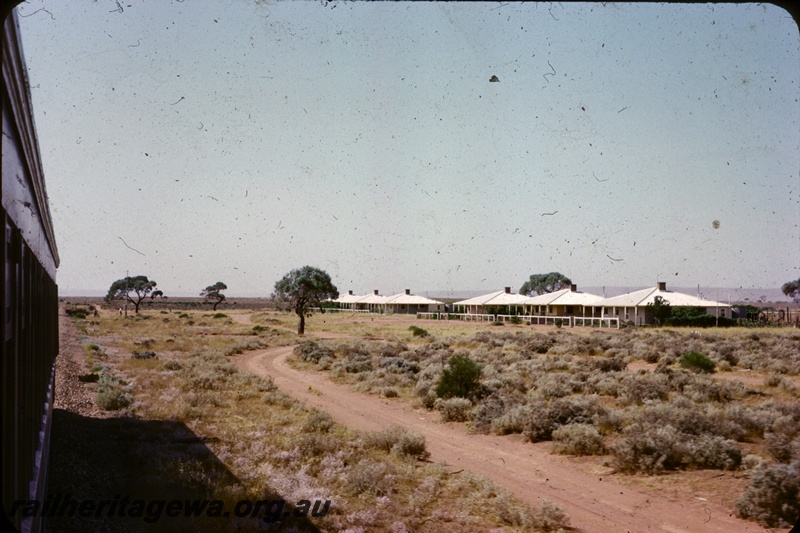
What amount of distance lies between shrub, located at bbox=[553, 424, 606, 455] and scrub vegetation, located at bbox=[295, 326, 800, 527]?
0.02m

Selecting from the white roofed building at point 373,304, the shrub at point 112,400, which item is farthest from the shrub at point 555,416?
the white roofed building at point 373,304

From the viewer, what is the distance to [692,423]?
458 inches

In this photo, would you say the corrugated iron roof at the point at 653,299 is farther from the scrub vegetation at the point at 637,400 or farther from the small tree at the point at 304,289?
the small tree at the point at 304,289

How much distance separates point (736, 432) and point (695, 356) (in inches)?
461

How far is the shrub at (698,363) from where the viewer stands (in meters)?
21.4


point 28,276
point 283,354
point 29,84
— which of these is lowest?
point 283,354

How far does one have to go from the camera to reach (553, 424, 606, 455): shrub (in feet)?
37.8

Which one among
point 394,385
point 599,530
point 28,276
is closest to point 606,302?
point 394,385

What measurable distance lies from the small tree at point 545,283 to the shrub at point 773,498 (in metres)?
114

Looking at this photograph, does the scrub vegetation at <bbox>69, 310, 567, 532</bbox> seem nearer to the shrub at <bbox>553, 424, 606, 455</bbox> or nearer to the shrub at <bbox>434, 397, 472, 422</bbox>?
the shrub at <bbox>434, 397, 472, 422</bbox>

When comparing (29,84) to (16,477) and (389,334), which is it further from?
(389,334)

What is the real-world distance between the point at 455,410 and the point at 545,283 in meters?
111

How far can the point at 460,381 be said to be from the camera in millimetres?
17891

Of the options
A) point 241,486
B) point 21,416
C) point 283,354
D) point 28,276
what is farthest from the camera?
point 283,354
